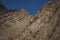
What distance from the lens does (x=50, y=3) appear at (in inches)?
500

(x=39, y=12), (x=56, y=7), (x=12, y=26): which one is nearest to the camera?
(x=56, y=7)

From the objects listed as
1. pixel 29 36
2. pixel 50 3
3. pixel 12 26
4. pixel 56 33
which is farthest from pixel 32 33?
pixel 12 26

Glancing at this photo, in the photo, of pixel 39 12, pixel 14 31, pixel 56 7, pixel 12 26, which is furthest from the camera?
pixel 12 26

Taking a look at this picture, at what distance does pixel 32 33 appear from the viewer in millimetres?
12148

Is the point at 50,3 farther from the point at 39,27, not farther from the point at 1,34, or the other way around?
the point at 1,34

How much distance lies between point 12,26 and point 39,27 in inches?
175

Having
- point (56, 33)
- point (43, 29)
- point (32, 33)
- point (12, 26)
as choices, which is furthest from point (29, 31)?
point (12, 26)

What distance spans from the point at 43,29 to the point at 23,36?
178 centimetres

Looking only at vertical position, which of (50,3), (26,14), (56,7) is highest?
(26,14)

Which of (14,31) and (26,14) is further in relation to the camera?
(26,14)

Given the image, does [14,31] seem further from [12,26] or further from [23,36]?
[23,36]

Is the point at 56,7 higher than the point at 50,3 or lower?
lower

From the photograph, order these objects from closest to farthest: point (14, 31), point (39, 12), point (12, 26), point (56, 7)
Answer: point (56, 7) → point (39, 12) → point (14, 31) → point (12, 26)

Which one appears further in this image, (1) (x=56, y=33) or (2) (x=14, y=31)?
(2) (x=14, y=31)
